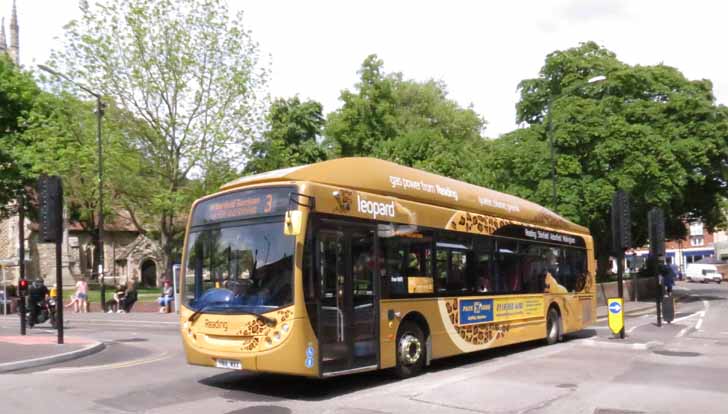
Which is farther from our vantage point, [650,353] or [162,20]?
[162,20]

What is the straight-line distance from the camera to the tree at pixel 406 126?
44438mm

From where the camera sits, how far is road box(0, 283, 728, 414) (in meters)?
8.66

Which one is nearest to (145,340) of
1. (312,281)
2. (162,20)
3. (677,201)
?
(312,281)

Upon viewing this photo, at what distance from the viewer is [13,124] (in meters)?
39.4

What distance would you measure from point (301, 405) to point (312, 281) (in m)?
1.61

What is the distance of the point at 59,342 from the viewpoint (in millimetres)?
15539

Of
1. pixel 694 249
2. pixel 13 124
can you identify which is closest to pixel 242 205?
pixel 13 124

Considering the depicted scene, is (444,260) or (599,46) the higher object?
(599,46)

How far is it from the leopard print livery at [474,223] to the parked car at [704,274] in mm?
66511

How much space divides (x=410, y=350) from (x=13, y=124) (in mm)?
35598

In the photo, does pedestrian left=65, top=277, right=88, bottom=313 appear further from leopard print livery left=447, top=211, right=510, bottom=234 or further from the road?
leopard print livery left=447, top=211, right=510, bottom=234

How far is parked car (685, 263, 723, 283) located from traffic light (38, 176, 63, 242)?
2797 inches

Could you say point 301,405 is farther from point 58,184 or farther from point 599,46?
point 599,46

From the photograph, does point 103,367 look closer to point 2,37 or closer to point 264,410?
point 264,410
